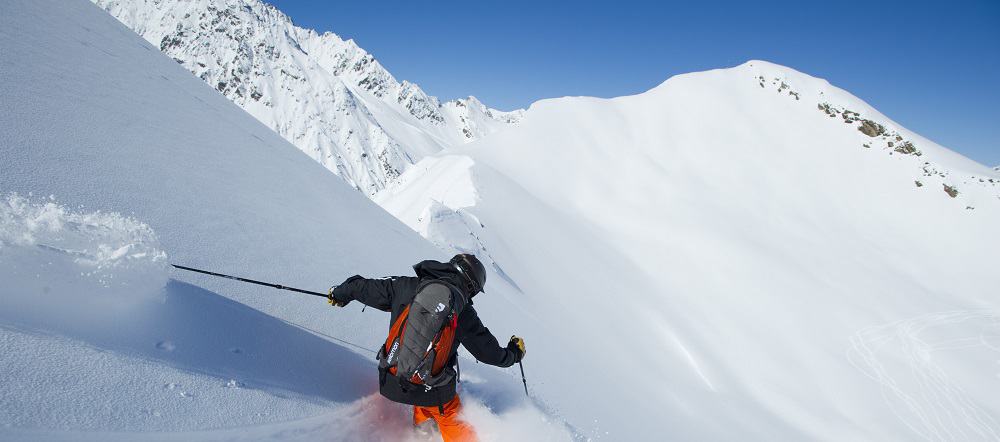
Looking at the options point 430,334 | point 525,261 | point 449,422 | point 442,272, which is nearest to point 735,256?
point 525,261

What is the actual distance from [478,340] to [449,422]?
0.70m

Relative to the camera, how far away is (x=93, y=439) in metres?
2.28

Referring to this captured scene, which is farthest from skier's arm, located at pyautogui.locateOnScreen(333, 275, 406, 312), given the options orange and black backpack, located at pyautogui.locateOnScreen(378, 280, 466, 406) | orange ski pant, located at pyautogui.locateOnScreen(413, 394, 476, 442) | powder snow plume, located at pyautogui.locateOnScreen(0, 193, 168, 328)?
powder snow plume, located at pyautogui.locateOnScreen(0, 193, 168, 328)

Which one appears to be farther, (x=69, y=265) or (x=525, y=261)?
(x=525, y=261)

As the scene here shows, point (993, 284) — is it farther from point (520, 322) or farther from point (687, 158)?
point (520, 322)

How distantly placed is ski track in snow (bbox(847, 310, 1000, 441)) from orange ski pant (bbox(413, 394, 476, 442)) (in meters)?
19.4

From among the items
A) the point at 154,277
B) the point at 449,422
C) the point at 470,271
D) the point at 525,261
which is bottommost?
the point at 154,277

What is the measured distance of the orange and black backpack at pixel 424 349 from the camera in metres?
3.40

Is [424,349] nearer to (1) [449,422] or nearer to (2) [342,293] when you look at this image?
(1) [449,422]

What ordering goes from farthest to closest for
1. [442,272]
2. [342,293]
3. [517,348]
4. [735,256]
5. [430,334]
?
[735,256], [517,348], [342,293], [442,272], [430,334]

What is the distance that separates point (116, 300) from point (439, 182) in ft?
70.6

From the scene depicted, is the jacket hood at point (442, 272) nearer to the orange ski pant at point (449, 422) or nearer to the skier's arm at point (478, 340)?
the skier's arm at point (478, 340)

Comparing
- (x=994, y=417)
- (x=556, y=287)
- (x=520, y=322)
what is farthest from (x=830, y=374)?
(x=520, y=322)

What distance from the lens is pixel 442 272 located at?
3695 mm
